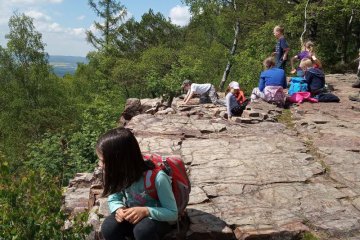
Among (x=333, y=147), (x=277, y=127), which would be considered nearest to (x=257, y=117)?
(x=277, y=127)

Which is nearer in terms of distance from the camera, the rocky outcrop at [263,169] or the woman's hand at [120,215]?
the woman's hand at [120,215]

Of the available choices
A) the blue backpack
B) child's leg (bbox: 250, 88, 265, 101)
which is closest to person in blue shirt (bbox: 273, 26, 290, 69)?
the blue backpack

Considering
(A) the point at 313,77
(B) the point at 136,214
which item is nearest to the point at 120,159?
(B) the point at 136,214

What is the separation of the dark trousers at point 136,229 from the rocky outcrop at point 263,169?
0.48 metres

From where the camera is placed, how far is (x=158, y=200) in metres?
3.37

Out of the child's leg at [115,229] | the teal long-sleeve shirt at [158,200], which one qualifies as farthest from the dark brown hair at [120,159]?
the child's leg at [115,229]

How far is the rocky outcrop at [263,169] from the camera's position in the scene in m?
4.00

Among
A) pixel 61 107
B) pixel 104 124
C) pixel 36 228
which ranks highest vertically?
pixel 36 228

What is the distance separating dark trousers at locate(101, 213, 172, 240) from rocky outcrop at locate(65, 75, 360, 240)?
0.48 m

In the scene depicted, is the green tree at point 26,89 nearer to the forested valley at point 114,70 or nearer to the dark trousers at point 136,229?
the forested valley at point 114,70

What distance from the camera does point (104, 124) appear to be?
43.8 ft

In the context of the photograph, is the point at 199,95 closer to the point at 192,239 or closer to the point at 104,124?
the point at 104,124

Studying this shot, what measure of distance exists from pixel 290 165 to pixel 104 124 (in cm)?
861

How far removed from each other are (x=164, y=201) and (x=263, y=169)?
272cm
